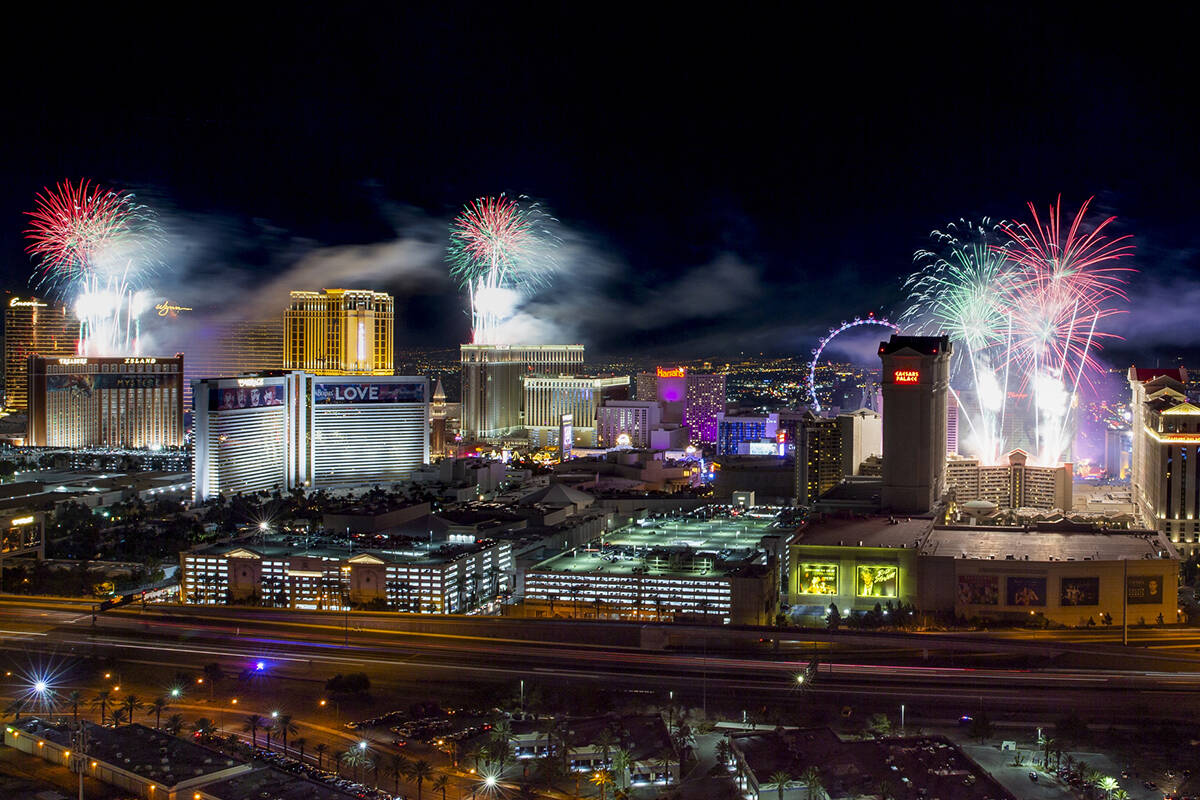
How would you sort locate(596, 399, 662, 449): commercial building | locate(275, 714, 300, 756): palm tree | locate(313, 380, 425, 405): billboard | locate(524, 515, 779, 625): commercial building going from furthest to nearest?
locate(596, 399, 662, 449): commercial building < locate(313, 380, 425, 405): billboard < locate(524, 515, 779, 625): commercial building < locate(275, 714, 300, 756): palm tree

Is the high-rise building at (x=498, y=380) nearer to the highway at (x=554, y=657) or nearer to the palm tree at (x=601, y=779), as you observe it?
the highway at (x=554, y=657)

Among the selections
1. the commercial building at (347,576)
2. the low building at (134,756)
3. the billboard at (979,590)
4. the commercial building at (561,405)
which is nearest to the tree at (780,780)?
the low building at (134,756)

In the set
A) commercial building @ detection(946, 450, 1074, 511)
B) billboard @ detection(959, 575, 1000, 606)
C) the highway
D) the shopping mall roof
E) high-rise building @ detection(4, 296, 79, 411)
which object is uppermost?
high-rise building @ detection(4, 296, 79, 411)

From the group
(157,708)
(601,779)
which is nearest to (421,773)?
(601,779)

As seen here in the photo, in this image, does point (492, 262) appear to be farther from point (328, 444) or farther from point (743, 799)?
point (743, 799)

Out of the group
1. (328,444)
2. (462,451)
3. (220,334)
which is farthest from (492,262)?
(220,334)

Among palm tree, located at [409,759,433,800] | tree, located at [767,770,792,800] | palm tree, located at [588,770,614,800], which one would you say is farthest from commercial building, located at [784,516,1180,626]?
palm tree, located at [409,759,433,800]

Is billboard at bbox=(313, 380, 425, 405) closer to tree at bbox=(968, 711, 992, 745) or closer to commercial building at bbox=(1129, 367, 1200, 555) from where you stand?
commercial building at bbox=(1129, 367, 1200, 555)
